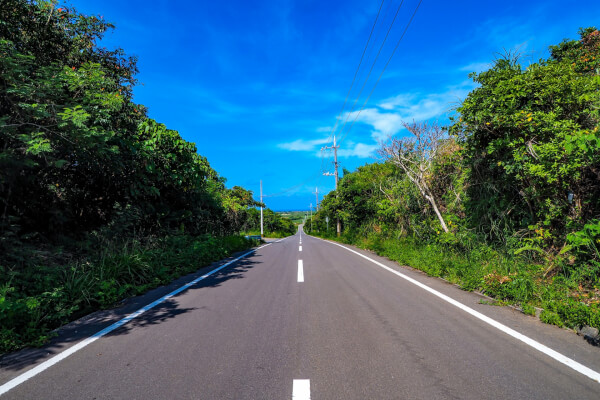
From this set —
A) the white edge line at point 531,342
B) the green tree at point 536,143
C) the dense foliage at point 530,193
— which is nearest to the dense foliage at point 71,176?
the white edge line at point 531,342

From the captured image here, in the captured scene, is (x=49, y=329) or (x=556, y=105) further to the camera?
(x=556, y=105)

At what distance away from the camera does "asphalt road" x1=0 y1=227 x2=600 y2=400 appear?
2.35 meters

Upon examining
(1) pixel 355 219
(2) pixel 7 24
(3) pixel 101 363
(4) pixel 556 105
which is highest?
(2) pixel 7 24

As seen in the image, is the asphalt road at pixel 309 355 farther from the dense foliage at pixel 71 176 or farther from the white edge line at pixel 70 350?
the dense foliage at pixel 71 176

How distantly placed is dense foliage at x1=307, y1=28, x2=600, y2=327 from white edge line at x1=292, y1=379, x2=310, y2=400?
3487 mm

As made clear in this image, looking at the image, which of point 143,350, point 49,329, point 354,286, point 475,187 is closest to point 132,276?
point 49,329

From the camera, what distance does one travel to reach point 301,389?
2338mm

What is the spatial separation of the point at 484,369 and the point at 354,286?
347 centimetres

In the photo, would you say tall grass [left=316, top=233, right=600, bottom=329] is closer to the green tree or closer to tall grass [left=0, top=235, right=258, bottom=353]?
the green tree

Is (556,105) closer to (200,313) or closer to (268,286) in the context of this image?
(268,286)

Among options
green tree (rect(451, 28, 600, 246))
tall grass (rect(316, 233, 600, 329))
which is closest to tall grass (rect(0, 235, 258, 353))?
tall grass (rect(316, 233, 600, 329))

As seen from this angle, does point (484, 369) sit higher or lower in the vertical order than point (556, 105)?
lower

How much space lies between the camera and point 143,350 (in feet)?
10.2

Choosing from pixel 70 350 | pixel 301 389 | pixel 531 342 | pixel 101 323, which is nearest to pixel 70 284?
pixel 101 323
